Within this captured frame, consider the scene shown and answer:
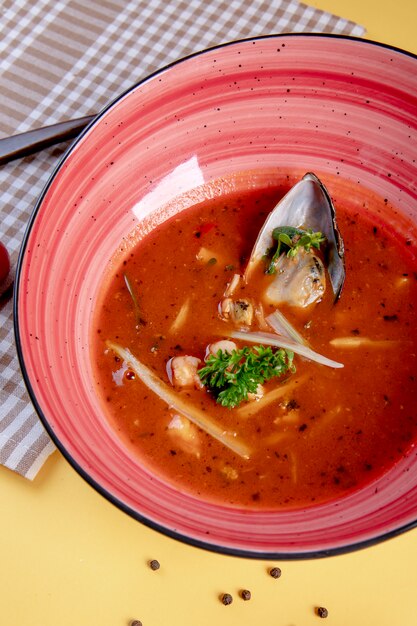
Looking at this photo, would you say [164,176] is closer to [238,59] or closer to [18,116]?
[238,59]

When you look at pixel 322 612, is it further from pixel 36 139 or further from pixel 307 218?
pixel 36 139

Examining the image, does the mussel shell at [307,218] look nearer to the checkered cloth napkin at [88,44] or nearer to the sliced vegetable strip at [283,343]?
the sliced vegetable strip at [283,343]

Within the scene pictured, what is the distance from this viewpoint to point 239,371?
2504 millimetres

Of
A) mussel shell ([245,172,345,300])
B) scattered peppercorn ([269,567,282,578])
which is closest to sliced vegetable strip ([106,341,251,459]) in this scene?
scattered peppercorn ([269,567,282,578])

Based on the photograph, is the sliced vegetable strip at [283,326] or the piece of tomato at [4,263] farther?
the piece of tomato at [4,263]

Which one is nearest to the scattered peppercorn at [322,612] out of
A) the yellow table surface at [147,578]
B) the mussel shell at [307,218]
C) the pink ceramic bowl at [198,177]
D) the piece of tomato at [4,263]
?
the yellow table surface at [147,578]

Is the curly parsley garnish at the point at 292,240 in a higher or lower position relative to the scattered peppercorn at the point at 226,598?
higher

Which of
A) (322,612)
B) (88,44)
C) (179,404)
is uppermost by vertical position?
(88,44)

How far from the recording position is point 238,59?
2807 millimetres

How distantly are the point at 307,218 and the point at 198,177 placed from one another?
478 millimetres

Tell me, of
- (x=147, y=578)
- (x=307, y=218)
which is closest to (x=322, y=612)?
(x=147, y=578)

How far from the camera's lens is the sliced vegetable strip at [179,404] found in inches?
99.6

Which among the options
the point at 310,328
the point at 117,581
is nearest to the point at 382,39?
the point at 310,328

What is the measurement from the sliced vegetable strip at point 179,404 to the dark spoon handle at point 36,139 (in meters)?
0.98
